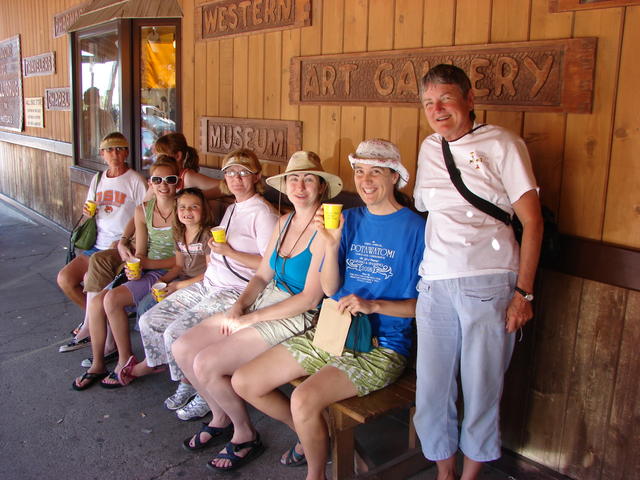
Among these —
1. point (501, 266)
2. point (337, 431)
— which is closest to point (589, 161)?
point (501, 266)

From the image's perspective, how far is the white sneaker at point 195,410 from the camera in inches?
139

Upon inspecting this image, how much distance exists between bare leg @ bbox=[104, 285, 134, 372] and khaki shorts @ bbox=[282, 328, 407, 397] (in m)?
1.52

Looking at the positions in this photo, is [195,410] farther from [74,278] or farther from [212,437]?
[74,278]

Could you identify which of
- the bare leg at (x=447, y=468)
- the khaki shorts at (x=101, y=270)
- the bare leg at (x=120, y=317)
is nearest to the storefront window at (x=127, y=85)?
the khaki shorts at (x=101, y=270)

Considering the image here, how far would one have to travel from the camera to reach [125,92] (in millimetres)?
6355

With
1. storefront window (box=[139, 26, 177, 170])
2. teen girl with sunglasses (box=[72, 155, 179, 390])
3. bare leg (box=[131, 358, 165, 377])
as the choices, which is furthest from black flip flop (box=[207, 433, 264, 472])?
storefront window (box=[139, 26, 177, 170])

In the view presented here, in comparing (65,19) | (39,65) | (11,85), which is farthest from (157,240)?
(11,85)

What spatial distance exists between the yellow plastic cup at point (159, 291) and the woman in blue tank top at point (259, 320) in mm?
592

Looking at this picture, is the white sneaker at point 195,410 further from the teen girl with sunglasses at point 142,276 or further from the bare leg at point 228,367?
the teen girl with sunglasses at point 142,276

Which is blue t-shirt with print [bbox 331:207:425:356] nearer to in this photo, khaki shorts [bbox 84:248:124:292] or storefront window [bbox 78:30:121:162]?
khaki shorts [bbox 84:248:124:292]

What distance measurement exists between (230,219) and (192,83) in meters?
2.02

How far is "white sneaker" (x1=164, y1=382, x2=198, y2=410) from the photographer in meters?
3.65

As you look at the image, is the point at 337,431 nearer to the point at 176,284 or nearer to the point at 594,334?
the point at 594,334

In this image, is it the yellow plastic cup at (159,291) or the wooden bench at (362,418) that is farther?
the yellow plastic cup at (159,291)
